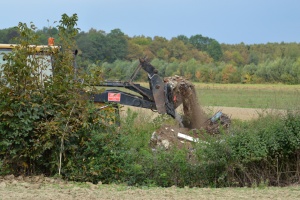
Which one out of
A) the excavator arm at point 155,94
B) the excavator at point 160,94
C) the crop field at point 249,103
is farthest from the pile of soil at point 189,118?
the crop field at point 249,103

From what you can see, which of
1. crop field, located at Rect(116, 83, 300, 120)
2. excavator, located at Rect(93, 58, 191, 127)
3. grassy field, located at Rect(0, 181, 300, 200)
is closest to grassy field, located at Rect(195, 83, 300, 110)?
crop field, located at Rect(116, 83, 300, 120)

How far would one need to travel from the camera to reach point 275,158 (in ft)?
37.9

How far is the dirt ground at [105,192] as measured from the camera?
356 inches

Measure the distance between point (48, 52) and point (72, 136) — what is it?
5.80ft

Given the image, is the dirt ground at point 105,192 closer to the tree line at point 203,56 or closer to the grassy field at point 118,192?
the grassy field at point 118,192

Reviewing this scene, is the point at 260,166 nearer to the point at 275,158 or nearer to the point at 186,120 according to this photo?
the point at 275,158

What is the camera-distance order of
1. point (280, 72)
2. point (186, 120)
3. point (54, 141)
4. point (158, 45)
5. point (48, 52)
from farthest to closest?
1. point (158, 45)
2. point (280, 72)
3. point (186, 120)
4. point (48, 52)
5. point (54, 141)

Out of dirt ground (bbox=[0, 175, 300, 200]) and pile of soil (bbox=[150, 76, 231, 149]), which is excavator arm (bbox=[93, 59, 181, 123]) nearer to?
pile of soil (bbox=[150, 76, 231, 149])

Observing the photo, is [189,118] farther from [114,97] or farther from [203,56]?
[203,56]

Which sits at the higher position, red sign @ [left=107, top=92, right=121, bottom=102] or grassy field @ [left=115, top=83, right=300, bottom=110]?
grassy field @ [left=115, top=83, right=300, bottom=110]

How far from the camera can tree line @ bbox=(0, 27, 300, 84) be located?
168 ft

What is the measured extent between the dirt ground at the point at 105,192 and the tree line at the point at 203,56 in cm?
2572

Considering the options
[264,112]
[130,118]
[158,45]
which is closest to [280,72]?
[158,45]

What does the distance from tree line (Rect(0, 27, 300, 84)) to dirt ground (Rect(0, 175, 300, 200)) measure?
25.7 metres
